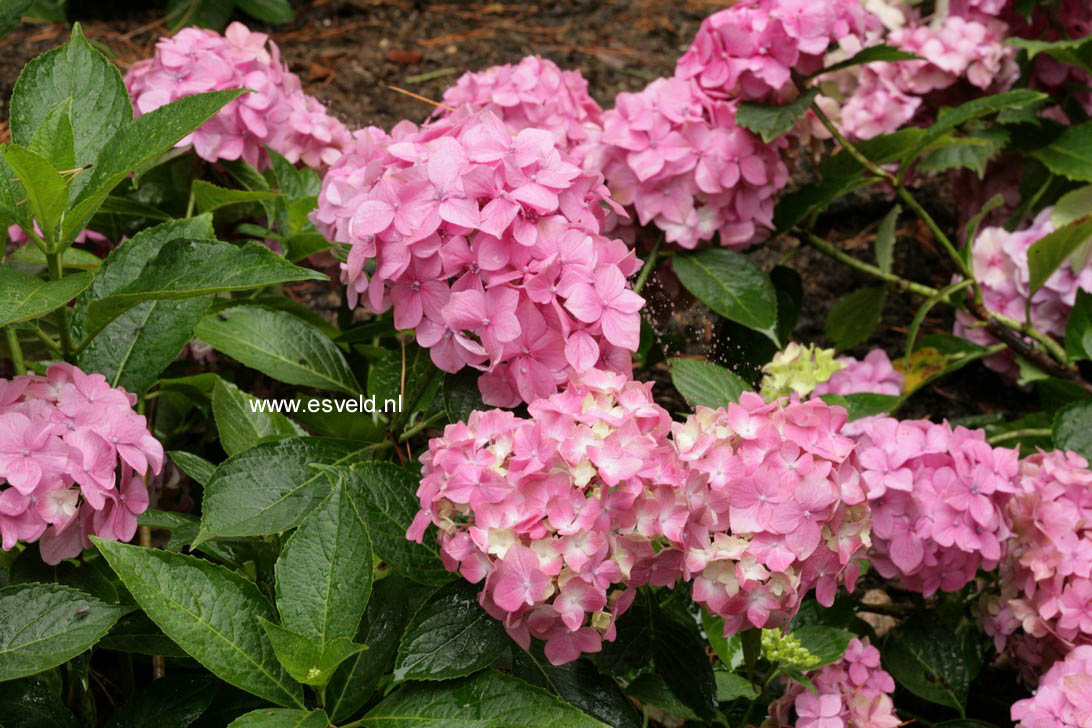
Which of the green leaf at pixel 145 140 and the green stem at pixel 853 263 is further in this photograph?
the green stem at pixel 853 263

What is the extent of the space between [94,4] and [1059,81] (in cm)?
277

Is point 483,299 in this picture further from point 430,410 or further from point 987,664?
point 987,664

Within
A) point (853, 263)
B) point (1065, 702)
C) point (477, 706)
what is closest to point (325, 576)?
point (477, 706)

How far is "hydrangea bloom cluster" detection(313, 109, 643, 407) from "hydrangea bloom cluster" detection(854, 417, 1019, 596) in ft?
1.37

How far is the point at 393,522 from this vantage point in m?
1.16

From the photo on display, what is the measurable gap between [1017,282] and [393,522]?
1420mm

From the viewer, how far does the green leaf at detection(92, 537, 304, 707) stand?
99 centimetres

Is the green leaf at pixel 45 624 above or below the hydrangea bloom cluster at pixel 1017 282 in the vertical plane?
above

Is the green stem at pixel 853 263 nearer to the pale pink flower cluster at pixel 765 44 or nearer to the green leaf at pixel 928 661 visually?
the pale pink flower cluster at pixel 765 44

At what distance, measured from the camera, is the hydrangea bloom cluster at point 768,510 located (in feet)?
3.53

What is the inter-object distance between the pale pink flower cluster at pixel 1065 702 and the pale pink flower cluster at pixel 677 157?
794 mm

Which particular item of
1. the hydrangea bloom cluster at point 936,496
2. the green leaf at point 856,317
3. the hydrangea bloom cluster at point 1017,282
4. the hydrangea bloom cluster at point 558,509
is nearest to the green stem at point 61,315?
the hydrangea bloom cluster at point 558,509

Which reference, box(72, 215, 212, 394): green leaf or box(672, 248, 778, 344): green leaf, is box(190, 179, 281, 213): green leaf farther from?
box(672, 248, 778, 344): green leaf

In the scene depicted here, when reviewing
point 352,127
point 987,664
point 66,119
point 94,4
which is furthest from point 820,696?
point 94,4
